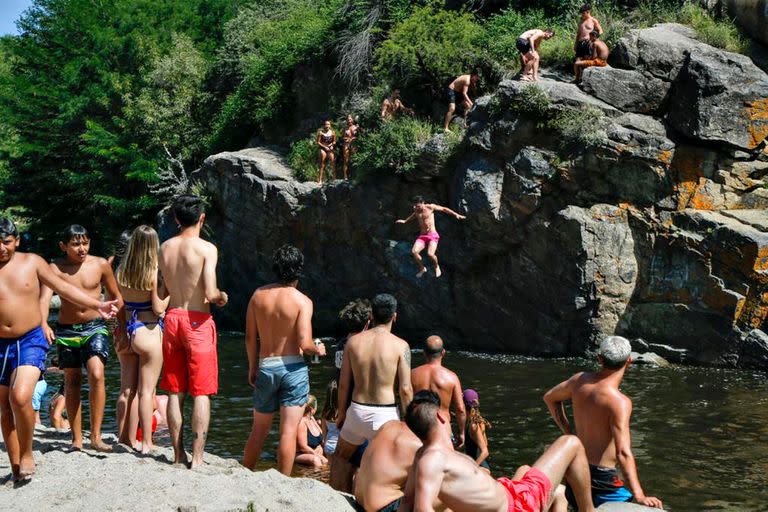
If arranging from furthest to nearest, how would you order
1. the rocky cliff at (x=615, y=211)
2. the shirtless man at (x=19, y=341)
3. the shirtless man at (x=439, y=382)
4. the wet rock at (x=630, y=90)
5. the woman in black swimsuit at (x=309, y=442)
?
1. the wet rock at (x=630, y=90)
2. the rocky cliff at (x=615, y=211)
3. the woman in black swimsuit at (x=309, y=442)
4. the shirtless man at (x=439, y=382)
5. the shirtless man at (x=19, y=341)

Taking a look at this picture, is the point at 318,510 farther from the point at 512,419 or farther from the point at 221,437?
the point at 512,419

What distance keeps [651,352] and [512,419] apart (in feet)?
18.0

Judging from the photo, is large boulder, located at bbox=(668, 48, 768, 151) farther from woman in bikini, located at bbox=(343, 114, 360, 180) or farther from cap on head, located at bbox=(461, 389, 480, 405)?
cap on head, located at bbox=(461, 389, 480, 405)

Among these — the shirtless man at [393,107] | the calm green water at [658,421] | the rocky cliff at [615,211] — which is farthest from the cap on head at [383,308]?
the shirtless man at [393,107]

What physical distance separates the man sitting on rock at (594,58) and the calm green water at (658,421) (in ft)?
19.7

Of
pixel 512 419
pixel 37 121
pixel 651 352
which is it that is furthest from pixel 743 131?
pixel 37 121

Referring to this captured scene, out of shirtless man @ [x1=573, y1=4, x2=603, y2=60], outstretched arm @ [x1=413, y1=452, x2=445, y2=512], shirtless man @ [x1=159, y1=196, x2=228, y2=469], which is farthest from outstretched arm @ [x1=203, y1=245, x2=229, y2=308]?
shirtless man @ [x1=573, y1=4, x2=603, y2=60]

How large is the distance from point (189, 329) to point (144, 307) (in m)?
0.87

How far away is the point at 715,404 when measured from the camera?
13.3m

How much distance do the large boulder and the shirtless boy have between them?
12.5 m

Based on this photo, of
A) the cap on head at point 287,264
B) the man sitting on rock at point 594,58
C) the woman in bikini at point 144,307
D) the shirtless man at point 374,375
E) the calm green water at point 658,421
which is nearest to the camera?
the shirtless man at point 374,375

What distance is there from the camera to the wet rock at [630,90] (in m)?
17.8

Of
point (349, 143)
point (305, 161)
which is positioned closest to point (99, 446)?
point (349, 143)

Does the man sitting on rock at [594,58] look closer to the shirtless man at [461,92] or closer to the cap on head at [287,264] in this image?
the shirtless man at [461,92]
